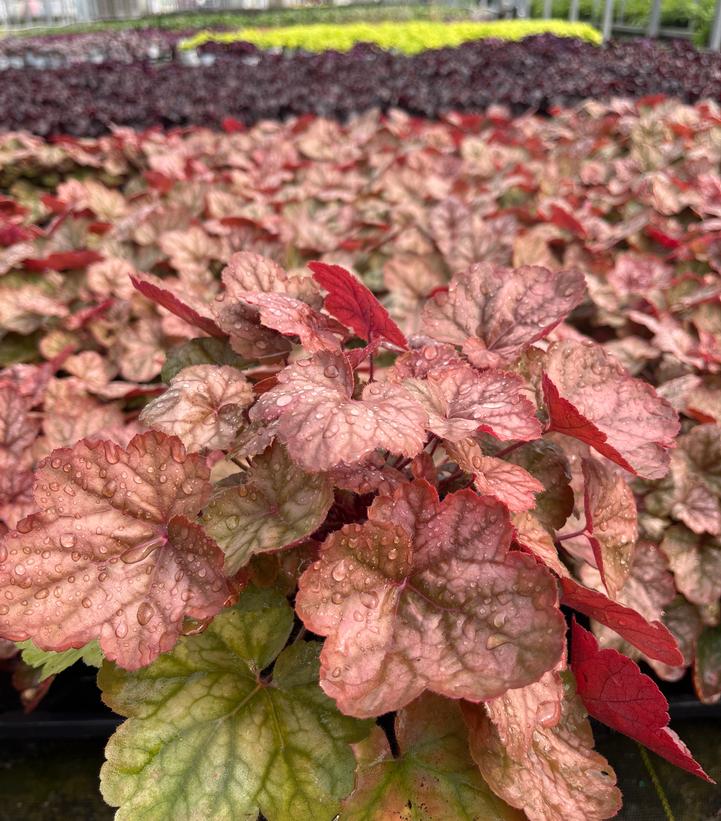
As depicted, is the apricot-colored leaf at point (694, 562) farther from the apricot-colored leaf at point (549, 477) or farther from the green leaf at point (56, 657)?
the green leaf at point (56, 657)

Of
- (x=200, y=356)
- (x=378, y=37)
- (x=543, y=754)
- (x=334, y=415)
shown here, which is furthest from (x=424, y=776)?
(x=378, y=37)

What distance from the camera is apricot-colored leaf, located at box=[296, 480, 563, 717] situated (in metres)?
0.83

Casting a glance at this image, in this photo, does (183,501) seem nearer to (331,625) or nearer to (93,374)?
(331,625)

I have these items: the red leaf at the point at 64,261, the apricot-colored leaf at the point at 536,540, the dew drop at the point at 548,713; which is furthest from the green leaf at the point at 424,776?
the red leaf at the point at 64,261

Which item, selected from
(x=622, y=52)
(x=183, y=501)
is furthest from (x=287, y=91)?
(x=183, y=501)

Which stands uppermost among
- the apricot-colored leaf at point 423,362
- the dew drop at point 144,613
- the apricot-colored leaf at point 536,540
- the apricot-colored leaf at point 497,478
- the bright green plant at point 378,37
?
the apricot-colored leaf at point 423,362

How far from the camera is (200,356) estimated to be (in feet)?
4.45

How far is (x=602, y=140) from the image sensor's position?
395 centimetres

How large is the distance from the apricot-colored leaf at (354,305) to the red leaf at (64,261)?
155 cm

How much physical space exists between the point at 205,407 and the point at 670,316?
161 centimetres

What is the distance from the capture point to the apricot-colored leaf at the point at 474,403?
95 cm

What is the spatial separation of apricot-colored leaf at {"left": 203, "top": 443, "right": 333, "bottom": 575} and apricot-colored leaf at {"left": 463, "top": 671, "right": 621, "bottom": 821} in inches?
12.9

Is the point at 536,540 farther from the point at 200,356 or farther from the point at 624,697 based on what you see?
the point at 200,356

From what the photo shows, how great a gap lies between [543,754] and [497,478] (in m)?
0.41
